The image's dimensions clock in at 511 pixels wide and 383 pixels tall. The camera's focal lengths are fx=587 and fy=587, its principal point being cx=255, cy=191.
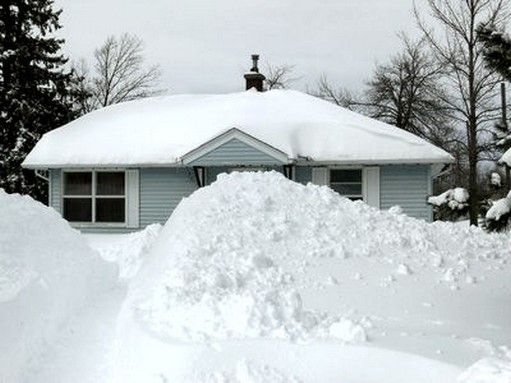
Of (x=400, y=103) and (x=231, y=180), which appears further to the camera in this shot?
(x=400, y=103)

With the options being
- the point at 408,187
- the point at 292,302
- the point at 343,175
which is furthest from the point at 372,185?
the point at 292,302

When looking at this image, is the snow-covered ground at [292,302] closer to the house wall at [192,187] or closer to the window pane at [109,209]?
the house wall at [192,187]

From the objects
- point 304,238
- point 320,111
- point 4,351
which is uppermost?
point 320,111

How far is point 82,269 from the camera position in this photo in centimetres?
884

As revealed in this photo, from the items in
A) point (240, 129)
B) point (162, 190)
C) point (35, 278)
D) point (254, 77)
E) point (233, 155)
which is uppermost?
point (254, 77)

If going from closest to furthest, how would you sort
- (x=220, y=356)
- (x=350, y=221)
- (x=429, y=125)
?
(x=220, y=356), (x=350, y=221), (x=429, y=125)

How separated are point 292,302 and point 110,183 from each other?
13.2 metres

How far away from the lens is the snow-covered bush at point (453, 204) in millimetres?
11055

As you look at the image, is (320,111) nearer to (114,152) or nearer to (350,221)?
(114,152)

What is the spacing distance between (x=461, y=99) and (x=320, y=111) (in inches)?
268

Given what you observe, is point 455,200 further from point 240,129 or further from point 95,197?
point 95,197

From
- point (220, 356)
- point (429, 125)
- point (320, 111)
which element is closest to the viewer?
point (220, 356)

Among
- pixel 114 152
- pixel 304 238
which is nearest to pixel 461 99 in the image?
pixel 114 152

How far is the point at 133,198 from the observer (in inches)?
687
